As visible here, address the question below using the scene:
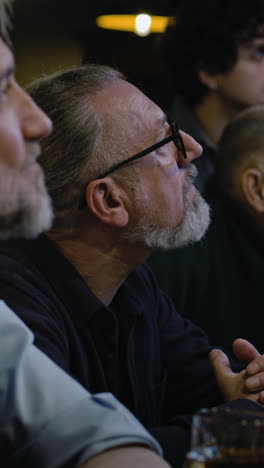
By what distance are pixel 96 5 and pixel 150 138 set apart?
5.02m

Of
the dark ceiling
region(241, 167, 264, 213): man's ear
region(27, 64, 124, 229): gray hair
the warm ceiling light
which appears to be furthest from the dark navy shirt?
the dark ceiling

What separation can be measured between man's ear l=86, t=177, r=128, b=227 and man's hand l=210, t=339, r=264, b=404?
0.44 m

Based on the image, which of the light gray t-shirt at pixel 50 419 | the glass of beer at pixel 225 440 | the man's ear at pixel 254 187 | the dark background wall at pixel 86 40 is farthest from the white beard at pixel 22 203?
the dark background wall at pixel 86 40

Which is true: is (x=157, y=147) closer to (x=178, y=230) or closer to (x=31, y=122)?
(x=178, y=230)

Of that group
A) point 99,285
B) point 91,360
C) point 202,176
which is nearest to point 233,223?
point 202,176

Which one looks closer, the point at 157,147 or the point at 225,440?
the point at 225,440

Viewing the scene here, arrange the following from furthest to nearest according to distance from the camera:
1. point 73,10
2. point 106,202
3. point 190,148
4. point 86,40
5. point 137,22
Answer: point 86,40 < point 73,10 < point 137,22 < point 190,148 < point 106,202

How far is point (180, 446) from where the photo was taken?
1.37 metres

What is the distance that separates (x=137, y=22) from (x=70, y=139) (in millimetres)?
4293

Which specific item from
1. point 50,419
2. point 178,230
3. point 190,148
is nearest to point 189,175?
point 190,148

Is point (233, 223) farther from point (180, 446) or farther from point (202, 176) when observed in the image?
point (180, 446)

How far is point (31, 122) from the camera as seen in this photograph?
3.96 ft

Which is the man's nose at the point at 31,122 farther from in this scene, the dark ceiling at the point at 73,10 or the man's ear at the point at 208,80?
the dark ceiling at the point at 73,10

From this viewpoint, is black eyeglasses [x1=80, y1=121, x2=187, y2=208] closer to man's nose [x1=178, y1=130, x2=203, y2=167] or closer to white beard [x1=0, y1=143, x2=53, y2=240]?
man's nose [x1=178, y1=130, x2=203, y2=167]
